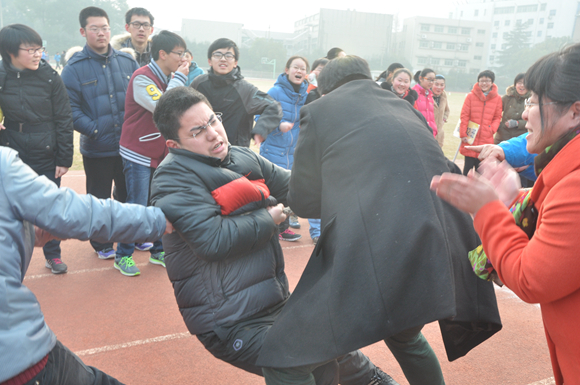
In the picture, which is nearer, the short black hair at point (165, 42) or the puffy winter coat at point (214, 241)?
the puffy winter coat at point (214, 241)

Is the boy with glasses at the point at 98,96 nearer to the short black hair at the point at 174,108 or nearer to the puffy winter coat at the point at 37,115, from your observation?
the puffy winter coat at the point at 37,115

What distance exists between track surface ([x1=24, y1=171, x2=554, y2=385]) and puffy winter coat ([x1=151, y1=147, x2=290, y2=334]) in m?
1.10

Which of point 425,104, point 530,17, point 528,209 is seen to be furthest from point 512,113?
A: point 530,17

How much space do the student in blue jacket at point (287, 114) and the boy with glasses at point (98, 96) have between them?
1.79 m

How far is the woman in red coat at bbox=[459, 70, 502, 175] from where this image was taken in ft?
26.3

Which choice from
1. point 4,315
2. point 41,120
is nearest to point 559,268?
point 4,315

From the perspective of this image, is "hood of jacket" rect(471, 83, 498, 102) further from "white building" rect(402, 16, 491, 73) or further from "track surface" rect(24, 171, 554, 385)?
"white building" rect(402, 16, 491, 73)

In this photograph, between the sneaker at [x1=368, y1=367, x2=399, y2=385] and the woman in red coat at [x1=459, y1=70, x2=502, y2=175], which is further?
the woman in red coat at [x1=459, y1=70, x2=502, y2=175]

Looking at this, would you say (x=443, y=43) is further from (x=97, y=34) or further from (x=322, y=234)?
(x=322, y=234)

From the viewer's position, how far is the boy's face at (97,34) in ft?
15.2

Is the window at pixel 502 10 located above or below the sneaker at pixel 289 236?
above

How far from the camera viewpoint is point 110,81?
15.2ft

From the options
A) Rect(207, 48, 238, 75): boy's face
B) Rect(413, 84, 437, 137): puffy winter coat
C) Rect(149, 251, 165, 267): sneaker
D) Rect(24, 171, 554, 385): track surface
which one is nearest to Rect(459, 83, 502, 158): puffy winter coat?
Rect(413, 84, 437, 137): puffy winter coat

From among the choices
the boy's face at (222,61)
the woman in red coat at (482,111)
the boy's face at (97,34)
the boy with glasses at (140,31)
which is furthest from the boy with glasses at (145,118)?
the woman in red coat at (482,111)
